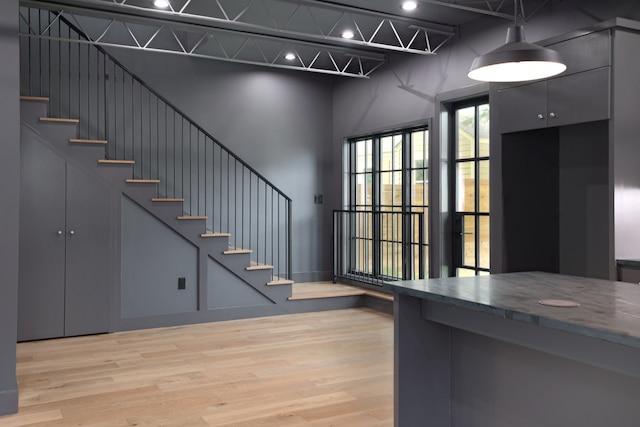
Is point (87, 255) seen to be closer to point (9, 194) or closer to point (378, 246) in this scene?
point (9, 194)

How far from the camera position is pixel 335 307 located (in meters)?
6.92

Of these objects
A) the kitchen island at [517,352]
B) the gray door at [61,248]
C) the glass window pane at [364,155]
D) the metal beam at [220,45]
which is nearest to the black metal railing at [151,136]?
Result: the metal beam at [220,45]

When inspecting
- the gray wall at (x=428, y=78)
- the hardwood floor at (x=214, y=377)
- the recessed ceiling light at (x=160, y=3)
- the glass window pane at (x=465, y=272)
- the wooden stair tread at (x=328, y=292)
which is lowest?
the hardwood floor at (x=214, y=377)

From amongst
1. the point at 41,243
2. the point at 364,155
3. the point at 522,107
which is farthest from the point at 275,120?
the point at 522,107

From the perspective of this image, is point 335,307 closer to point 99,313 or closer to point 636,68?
point 99,313

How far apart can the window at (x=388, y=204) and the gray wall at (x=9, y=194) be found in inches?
161

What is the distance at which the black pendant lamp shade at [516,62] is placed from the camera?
2.65 metres

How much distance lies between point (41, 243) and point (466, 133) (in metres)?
4.46

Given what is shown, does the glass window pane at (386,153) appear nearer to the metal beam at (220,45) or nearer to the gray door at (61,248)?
the metal beam at (220,45)

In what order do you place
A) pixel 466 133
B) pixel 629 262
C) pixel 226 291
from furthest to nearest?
pixel 226 291 → pixel 466 133 → pixel 629 262

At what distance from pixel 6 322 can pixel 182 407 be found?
1.25m

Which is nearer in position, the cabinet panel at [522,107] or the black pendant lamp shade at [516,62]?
the black pendant lamp shade at [516,62]

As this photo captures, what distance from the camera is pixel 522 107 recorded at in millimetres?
4477

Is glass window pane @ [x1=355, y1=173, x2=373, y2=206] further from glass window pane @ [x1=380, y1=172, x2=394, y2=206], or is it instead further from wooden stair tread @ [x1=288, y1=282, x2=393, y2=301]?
wooden stair tread @ [x1=288, y1=282, x2=393, y2=301]
